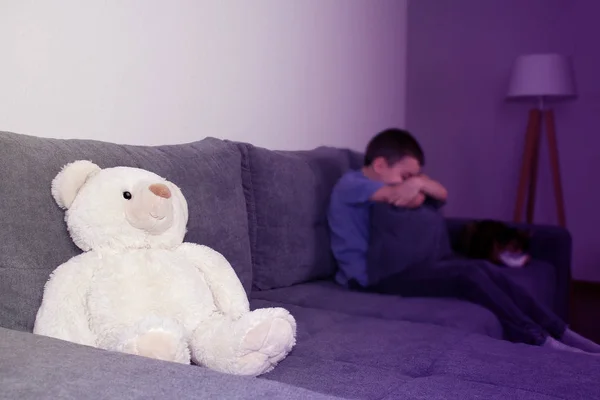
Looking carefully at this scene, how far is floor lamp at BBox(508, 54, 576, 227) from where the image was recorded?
3740 mm

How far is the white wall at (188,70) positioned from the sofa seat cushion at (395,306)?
1.98ft

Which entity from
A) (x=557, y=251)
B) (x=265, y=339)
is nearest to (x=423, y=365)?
(x=265, y=339)

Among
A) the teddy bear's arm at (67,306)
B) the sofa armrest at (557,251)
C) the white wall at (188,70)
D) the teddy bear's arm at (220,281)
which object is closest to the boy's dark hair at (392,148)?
the white wall at (188,70)

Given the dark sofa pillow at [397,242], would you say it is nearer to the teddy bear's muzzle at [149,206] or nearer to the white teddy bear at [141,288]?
the white teddy bear at [141,288]

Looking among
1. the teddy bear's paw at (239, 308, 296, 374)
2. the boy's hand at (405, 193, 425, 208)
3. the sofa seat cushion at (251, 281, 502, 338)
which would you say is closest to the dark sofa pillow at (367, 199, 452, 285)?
the boy's hand at (405, 193, 425, 208)

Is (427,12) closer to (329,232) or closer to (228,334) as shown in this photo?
(329,232)

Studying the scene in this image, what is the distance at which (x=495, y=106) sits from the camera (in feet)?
14.2

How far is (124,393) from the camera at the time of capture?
62 centimetres

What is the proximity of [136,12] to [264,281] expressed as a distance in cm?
86

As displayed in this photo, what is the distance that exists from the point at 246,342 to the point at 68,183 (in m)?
0.43

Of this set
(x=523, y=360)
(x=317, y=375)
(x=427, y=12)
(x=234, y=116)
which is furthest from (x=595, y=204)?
(x=317, y=375)

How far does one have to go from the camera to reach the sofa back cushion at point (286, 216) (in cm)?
192

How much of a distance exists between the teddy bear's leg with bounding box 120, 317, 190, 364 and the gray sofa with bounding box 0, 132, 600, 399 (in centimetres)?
16

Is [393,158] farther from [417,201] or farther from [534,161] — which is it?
[534,161]
